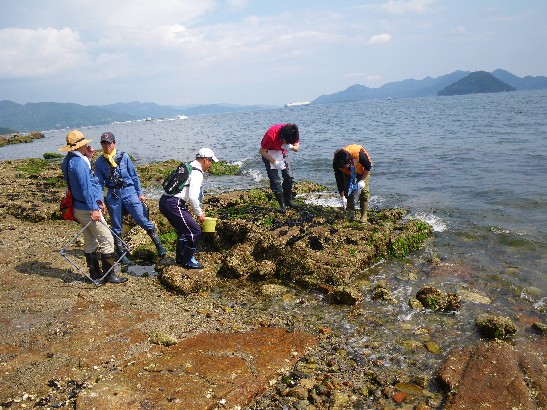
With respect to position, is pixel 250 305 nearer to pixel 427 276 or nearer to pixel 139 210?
pixel 139 210

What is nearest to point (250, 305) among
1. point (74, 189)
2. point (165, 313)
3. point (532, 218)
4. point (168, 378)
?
point (165, 313)

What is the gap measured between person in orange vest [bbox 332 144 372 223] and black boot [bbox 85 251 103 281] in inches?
228

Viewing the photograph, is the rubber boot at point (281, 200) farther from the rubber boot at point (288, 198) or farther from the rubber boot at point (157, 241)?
the rubber boot at point (157, 241)

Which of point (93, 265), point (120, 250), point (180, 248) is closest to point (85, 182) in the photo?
point (93, 265)

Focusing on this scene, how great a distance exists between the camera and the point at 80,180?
6.61 metres

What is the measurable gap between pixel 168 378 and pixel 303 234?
4.90m

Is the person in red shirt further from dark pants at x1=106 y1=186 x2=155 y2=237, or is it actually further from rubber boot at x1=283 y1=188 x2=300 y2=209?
dark pants at x1=106 y1=186 x2=155 y2=237

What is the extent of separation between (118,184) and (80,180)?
1304 mm

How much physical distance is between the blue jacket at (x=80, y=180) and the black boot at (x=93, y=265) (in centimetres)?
102

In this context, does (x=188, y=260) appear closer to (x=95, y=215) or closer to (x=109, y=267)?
(x=109, y=267)

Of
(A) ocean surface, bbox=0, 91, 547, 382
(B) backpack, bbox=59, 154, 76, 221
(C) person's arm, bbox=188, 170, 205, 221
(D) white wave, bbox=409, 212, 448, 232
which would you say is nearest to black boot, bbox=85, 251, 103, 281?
(B) backpack, bbox=59, 154, 76, 221

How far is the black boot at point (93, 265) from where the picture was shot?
7298 millimetres

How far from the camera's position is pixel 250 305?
676 cm

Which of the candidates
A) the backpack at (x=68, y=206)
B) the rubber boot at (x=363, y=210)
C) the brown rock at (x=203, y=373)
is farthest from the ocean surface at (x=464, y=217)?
the backpack at (x=68, y=206)
